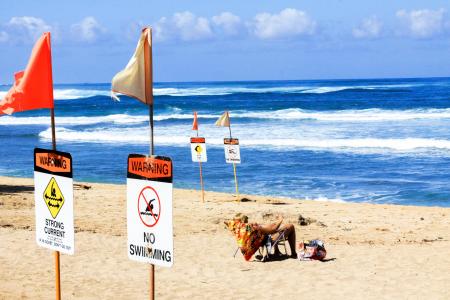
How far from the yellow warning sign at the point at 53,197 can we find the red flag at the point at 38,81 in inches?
24.5

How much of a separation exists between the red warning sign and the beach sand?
4248mm

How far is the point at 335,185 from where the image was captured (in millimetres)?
20625

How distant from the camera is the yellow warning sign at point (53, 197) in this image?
5441mm

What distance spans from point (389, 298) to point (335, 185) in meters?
11.7

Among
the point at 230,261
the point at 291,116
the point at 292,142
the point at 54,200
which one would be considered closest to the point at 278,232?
the point at 230,261

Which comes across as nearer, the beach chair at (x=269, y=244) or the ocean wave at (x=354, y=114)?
the beach chair at (x=269, y=244)

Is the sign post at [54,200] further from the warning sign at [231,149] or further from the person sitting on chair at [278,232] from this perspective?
the warning sign at [231,149]

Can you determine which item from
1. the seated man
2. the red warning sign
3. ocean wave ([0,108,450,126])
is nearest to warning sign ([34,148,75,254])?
the red warning sign

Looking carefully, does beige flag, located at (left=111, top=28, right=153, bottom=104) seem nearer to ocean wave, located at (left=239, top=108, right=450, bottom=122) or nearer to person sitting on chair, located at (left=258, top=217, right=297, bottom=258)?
person sitting on chair, located at (left=258, top=217, right=297, bottom=258)

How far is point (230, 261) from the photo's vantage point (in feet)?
36.2

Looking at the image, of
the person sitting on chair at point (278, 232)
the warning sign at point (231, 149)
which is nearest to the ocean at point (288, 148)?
the warning sign at point (231, 149)

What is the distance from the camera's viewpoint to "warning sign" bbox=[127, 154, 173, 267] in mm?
4824

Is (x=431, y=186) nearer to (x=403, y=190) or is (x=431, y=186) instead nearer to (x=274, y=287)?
(x=403, y=190)

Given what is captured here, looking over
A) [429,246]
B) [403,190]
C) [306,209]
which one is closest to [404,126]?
[403,190]
